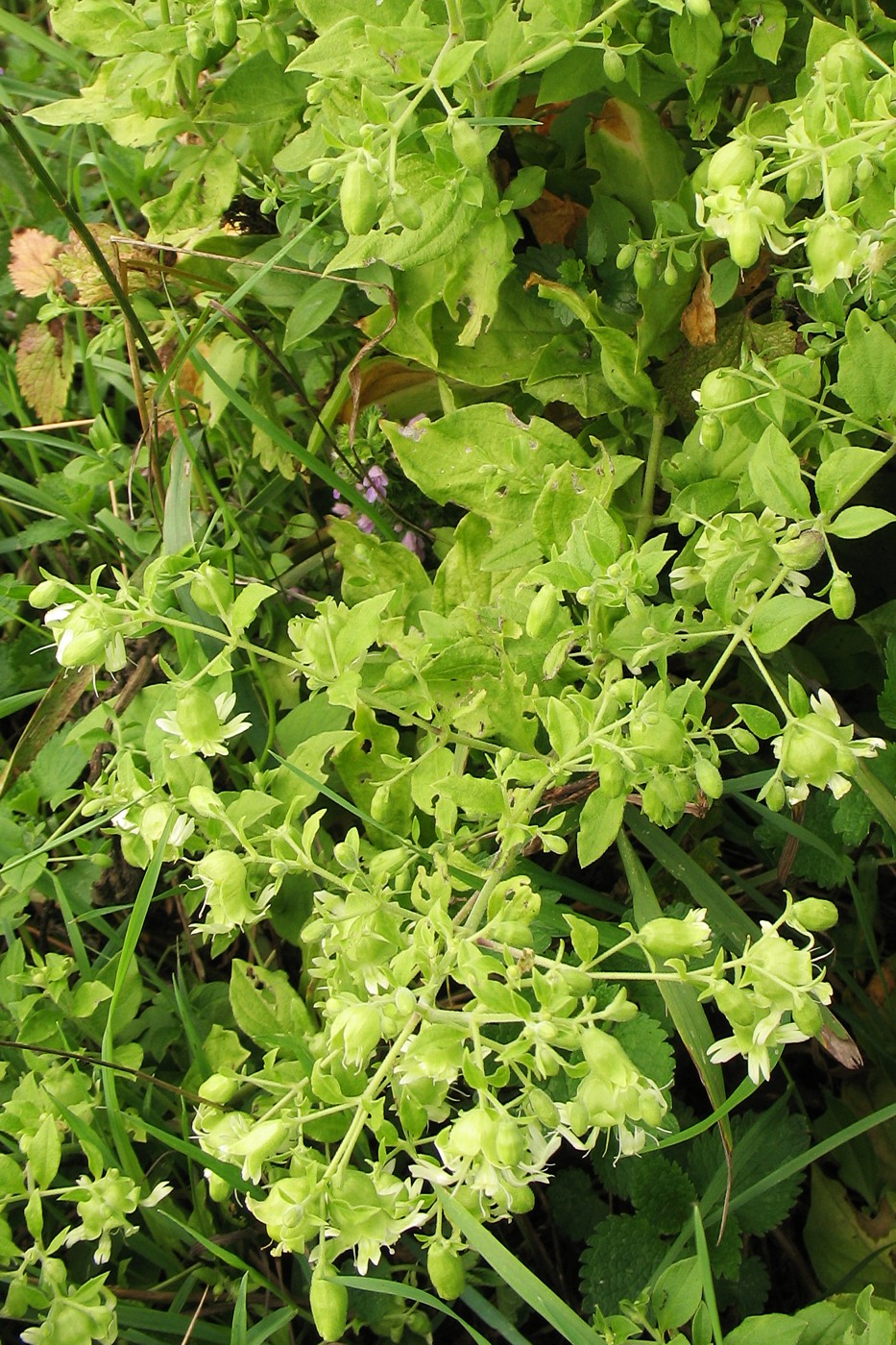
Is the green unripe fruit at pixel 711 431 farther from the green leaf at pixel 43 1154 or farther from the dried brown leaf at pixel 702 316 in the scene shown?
the green leaf at pixel 43 1154

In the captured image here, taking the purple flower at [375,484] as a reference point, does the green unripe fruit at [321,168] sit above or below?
above

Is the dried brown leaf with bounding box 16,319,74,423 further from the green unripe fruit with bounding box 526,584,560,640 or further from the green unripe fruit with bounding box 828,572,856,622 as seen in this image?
the green unripe fruit with bounding box 828,572,856,622

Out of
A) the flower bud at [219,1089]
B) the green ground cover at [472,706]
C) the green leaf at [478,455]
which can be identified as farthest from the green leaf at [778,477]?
the flower bud at [219,1089]

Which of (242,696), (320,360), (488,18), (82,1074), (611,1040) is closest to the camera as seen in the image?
(611,1040)

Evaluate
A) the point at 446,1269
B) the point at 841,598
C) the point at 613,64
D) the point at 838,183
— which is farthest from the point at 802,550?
the point at 446,1269

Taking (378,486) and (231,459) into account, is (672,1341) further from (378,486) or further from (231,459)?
(231,459)

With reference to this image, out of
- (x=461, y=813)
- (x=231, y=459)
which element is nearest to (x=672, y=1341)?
(x=461, y=813)
